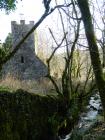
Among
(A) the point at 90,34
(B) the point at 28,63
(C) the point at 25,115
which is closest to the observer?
(A) the point at 90,34

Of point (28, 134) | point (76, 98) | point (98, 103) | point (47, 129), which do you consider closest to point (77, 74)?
point (98, 103)

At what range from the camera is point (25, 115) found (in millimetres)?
15156

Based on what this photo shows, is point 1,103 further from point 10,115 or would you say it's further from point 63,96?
point 63,96

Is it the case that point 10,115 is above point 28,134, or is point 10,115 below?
above

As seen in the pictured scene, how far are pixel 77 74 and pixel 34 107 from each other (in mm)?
7501

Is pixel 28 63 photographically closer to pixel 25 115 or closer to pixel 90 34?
pixel 25 115

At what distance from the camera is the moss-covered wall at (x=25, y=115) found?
1377 cm

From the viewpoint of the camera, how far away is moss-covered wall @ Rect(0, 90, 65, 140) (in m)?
13.8

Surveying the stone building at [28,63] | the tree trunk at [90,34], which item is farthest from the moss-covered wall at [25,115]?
the stone building at [28,63]

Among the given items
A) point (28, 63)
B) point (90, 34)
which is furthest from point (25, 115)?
point (28, 63)

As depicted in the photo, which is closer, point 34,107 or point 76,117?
point 34,107

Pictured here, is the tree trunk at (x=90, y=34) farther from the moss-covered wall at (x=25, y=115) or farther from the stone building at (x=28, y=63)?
the stone building at (x=28, y=63)

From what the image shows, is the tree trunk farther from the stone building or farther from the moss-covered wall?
the stone building

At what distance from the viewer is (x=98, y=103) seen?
22.7m
